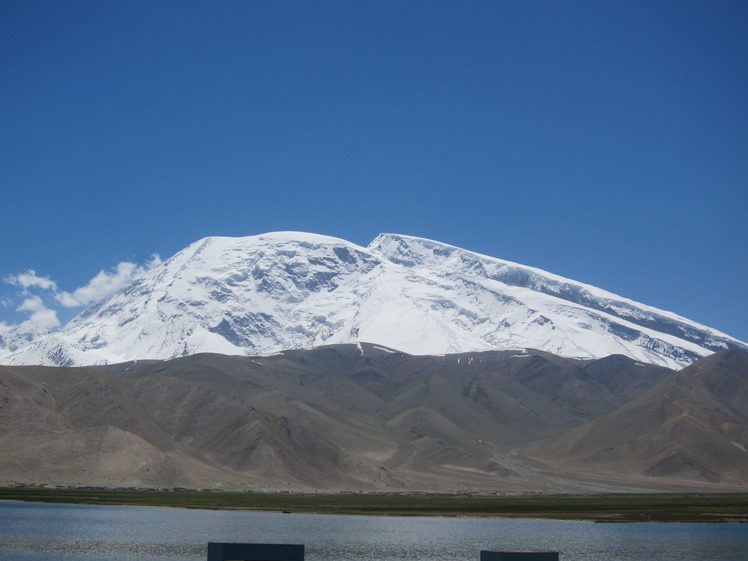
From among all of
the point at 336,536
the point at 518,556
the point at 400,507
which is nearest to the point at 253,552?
the point at 518,556

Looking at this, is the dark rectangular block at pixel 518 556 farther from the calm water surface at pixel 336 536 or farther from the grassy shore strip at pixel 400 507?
the grassy shore strip at pixel 400 507

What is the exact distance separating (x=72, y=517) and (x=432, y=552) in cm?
4302

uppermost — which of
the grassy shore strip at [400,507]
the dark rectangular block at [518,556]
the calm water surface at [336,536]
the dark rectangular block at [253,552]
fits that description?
the grassy shore strip at [400,507]

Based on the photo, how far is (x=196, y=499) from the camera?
148 meters

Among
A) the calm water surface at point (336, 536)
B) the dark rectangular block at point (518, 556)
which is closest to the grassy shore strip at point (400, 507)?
the calm water surface at point (336, 536)

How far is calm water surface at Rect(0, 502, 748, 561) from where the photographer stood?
66.5 metres

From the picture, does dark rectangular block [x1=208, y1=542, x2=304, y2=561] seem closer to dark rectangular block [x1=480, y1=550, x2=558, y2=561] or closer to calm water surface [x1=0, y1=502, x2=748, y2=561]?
dark rectangular block [x1=480, y1=550, x2=558, y2=561]

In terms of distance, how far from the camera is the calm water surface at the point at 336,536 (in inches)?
2616

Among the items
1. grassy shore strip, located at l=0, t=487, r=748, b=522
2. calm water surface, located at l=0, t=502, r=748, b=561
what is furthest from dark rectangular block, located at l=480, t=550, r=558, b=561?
grassy shore strip, located at l=0, t=487, r=748, b=522

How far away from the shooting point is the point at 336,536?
83.3 metres

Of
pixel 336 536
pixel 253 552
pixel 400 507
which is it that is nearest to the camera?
pixel 253 552

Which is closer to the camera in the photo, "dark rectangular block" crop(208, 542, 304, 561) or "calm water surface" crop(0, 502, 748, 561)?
"dark rectangular block" crop(208, 542, 304, 561)

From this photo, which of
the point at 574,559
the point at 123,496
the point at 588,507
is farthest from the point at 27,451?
the point at 574,559

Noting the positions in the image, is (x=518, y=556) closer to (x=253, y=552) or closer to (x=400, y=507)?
(x=253, y=552)
